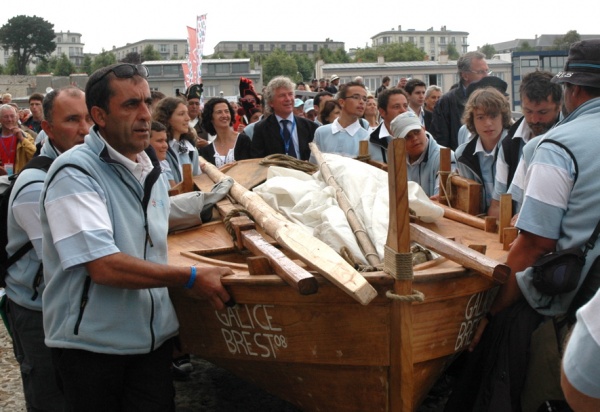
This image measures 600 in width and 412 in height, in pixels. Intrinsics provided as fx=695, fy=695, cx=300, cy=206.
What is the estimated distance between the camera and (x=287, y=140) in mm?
7062

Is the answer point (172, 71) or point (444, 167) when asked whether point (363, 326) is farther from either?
point (172, 71)

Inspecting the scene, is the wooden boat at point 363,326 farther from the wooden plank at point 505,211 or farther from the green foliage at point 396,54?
the green foliage at point 396,54

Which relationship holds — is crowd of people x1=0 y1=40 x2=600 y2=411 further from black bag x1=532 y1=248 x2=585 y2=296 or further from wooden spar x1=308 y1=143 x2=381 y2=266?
wooden spar x1=308 y1=143 x2=381 y2=266

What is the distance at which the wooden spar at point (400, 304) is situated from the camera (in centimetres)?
287

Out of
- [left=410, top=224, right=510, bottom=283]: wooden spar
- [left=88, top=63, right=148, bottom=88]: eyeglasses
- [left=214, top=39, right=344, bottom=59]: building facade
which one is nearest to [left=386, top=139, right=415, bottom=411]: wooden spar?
[left=410, top=224, right=510, bottom=283]: wooden spar

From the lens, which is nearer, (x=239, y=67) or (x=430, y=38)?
(x=239, y=67)

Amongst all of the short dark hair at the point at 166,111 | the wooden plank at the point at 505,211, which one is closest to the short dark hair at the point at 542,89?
the wooden plank at the point at 505,211

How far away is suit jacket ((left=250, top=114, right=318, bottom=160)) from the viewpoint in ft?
23.0

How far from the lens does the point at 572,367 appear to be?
1.35 m

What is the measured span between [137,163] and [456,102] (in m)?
5.63

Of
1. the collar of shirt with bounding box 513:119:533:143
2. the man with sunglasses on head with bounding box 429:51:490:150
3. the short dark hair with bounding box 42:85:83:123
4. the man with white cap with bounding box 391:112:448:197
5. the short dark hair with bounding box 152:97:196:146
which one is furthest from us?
the man with sunglasses on head with bounding box 429:51:490:150

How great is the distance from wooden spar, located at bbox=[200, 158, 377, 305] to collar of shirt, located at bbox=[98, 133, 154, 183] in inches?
30.2

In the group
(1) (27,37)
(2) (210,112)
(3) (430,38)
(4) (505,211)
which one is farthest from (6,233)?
(3) (430,38)

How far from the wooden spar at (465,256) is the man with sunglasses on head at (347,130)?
3269 millimetres
